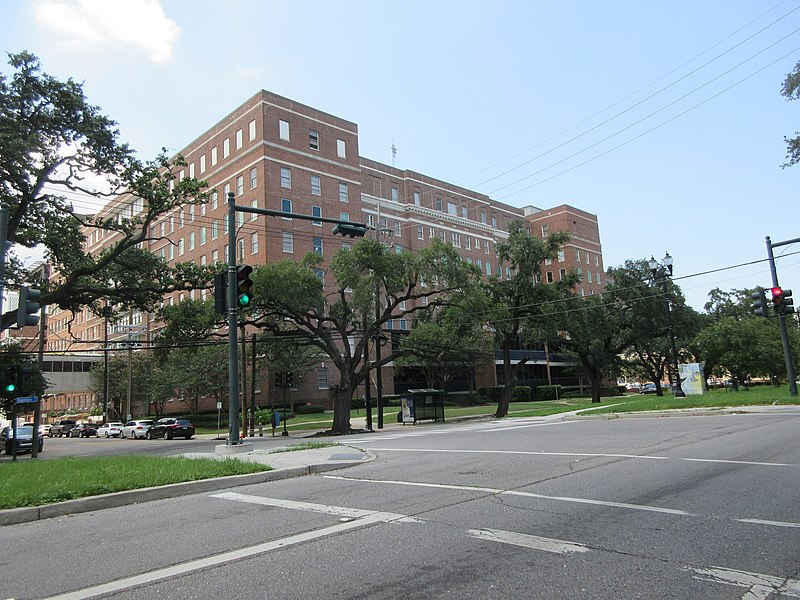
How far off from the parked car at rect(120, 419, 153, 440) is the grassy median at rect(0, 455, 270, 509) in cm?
3421

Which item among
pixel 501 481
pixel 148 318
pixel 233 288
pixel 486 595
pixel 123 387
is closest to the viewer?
pixel 486 595

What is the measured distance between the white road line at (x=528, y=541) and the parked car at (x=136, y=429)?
43.0 metres

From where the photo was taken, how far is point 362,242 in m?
29.1

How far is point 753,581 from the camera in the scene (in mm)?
4371

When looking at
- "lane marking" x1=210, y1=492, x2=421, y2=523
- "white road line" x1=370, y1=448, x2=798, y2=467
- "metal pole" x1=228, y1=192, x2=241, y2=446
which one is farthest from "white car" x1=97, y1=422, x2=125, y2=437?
"lane marking" x1=210, y1=492, x2=421, y2=523

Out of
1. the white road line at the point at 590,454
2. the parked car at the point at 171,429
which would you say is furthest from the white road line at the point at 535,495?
the parked car at the point at 171,429

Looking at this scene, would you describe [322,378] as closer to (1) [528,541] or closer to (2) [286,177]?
(2) [286,177]

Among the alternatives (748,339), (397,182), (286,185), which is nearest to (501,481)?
(748,339)

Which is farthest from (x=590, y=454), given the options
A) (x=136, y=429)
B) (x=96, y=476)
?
(x=136, y=429)

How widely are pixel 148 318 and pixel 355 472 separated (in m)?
69.0

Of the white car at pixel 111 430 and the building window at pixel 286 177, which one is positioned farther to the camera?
the building window at pixel 286 177

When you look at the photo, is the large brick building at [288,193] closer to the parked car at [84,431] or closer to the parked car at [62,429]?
the parked car at [84,431]

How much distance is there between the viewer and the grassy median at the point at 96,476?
8.27 m

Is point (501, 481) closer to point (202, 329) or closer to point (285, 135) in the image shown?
point (202, 329)
